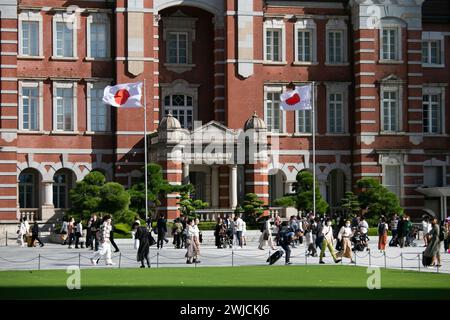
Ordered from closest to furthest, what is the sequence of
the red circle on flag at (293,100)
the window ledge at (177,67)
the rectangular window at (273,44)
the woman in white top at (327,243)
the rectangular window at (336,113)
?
the woman in white top at (327,243) < the red circle on flag at (293,100) < the window ledge at (177,67) < the rectangular window at (273,44) < the rectangular window at (336,113)

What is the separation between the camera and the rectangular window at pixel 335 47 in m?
67.9

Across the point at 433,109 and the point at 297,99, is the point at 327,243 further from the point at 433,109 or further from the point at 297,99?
the point at 433,109

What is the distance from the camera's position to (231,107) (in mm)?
64938

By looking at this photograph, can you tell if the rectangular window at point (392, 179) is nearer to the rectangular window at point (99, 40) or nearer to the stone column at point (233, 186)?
the stone column at point (233, 186)

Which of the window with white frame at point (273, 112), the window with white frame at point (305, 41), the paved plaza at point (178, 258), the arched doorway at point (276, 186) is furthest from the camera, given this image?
the arched doorway at point (276, 186)

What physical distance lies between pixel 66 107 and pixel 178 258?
20718 mm

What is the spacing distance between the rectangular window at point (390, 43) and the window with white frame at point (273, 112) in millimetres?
6320

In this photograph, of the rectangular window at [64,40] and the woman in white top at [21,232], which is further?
the rectangular window at [64,40]

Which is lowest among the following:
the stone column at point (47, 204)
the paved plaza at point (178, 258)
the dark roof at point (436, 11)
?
the paved plaza at point (178, 258)

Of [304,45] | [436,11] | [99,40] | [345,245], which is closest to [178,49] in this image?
[99,40]

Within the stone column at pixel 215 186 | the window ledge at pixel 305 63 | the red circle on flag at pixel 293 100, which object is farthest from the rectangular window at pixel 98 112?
the window ledge at pixel 305 63

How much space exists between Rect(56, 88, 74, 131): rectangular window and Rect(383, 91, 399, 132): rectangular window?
676 inches

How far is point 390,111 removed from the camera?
6719 centimetres

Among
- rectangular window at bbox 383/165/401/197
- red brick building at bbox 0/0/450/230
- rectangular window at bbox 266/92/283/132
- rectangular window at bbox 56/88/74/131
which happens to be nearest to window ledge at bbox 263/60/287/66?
red brick building at bbox 0/0/450/230
